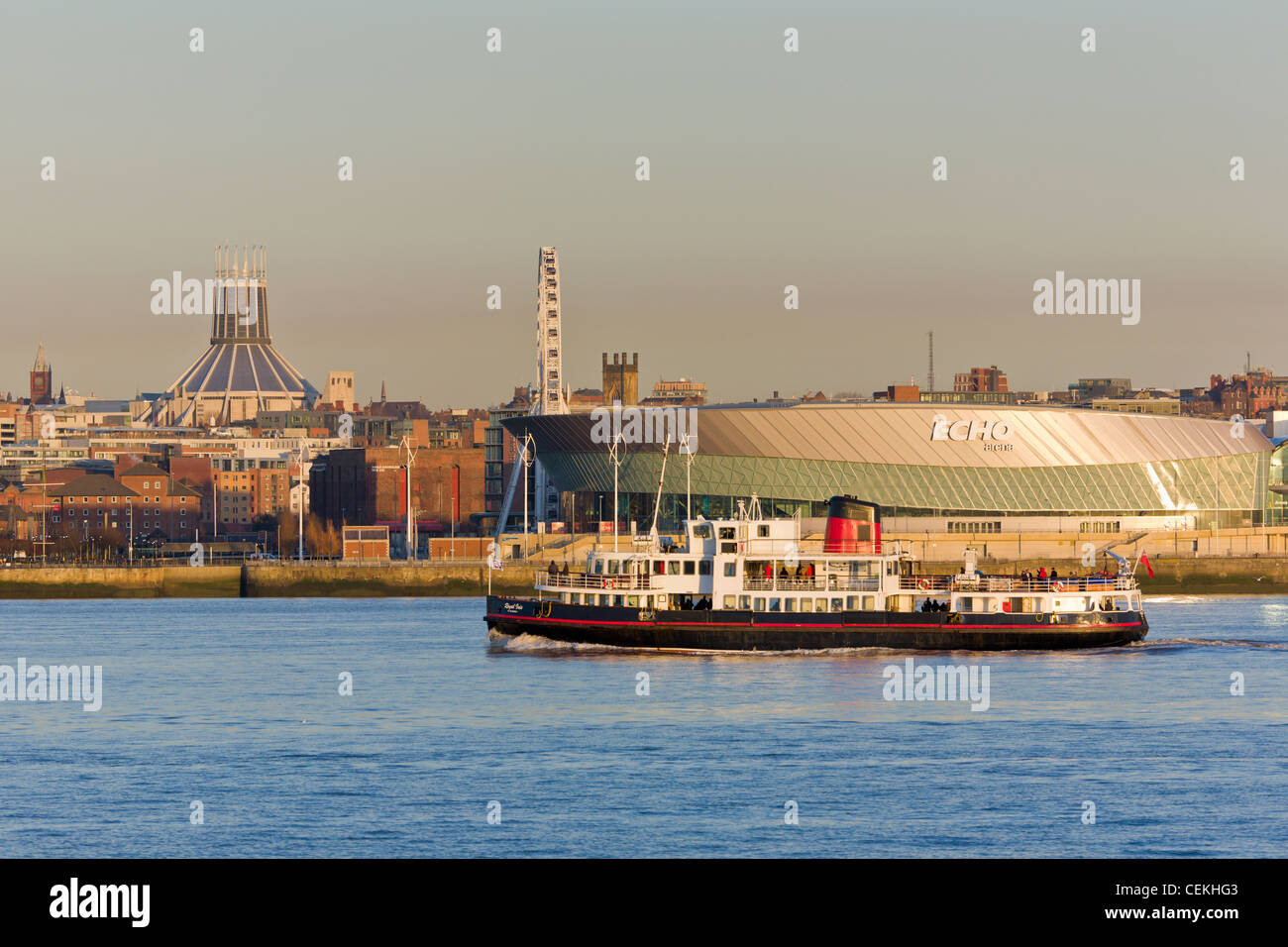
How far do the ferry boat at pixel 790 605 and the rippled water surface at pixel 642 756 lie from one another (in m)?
1.12

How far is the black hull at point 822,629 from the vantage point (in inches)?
2046

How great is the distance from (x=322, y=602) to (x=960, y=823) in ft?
206

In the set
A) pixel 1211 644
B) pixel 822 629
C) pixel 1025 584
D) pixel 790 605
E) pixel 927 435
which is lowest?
pixel 1211 644

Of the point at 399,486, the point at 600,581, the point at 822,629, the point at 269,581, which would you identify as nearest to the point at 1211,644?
the point at 822,629

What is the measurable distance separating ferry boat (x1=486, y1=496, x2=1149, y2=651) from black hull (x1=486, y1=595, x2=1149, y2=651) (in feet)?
0.09

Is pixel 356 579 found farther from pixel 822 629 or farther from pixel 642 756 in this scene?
pixel 642 756

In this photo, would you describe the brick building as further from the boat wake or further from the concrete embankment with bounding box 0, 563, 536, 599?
the boat wake

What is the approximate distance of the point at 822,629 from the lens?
52000 mm

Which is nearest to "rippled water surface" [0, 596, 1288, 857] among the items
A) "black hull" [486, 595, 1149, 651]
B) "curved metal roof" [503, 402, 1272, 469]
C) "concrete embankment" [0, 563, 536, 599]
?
"black hull" [486, 595, 1149, 651]

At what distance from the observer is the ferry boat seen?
52062mm

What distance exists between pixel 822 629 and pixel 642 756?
20.1 meters

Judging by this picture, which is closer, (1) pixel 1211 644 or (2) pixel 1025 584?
(1) pixel 1211 644

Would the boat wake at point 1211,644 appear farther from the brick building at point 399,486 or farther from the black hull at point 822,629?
the brick building at point 399,486

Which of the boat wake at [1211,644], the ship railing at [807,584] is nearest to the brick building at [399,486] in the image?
the ship railing at [807,584]
